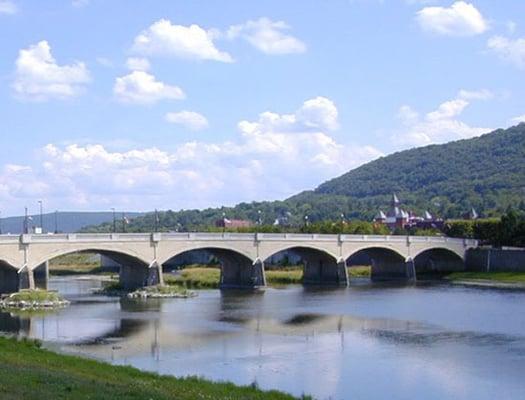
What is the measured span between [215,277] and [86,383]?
239ft

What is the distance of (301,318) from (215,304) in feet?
40.7

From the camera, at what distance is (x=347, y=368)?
129 feet

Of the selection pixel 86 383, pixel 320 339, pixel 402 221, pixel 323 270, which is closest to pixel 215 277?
pixel 323 270

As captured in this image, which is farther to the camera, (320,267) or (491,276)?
(320,267)

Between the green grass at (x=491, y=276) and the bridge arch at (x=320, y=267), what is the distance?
15.1 meters

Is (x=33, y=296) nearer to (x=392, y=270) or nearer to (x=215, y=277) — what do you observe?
(x=215, y=277)

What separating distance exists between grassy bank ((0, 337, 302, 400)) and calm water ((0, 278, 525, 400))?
406cm

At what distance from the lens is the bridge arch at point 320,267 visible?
96188mm

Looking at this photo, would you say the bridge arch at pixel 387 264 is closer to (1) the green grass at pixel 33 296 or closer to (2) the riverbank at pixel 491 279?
(2) the riverbank at pixel 491 279

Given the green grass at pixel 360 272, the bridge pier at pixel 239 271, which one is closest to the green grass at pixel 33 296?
the bridge pier at pixel 239 271

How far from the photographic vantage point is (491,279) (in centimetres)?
9762

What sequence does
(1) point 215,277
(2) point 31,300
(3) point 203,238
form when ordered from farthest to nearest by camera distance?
(1) point 215,277
(3) point 203,238
(2) point 31,300

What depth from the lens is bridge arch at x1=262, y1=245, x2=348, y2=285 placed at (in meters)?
96.2

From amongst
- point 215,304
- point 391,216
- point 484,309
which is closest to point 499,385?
point 484,309
